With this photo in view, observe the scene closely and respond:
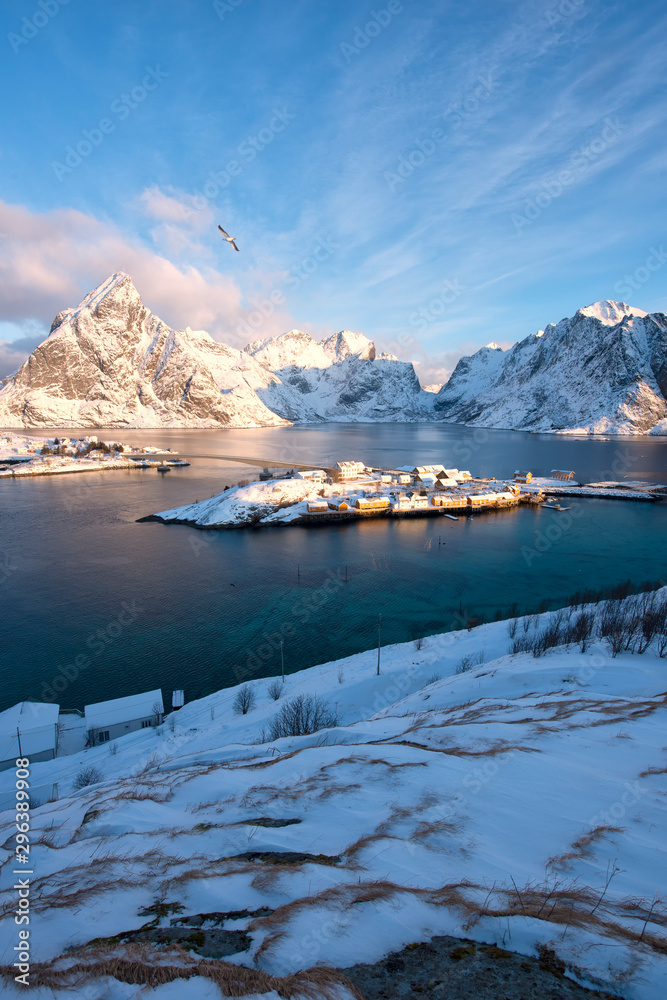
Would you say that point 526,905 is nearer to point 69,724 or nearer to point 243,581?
point 69,724

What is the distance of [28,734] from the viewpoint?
32.6 feet

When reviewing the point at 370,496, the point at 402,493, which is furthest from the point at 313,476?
the point at 402,493

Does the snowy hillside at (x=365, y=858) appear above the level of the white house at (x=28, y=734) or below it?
above

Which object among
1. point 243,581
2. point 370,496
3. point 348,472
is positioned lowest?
point 243,581

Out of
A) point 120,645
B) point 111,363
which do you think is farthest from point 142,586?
point 111,363

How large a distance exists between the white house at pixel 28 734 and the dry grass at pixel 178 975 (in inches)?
392

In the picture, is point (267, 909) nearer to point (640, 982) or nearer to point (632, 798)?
point (640, 982)

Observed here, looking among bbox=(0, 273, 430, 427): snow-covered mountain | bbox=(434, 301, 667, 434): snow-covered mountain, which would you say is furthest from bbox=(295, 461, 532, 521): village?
bbox=(0, 273, 430, 427): snow-covered mountain

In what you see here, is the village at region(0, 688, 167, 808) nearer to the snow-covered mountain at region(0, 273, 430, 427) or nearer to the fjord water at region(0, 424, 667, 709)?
the fjord water at region(0, 424, 667, 709)

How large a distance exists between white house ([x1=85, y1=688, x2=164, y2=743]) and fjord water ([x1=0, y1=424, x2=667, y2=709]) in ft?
4.71

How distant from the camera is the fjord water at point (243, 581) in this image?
46.4 feet

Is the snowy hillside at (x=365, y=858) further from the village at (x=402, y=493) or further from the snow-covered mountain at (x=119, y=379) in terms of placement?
the snow-covered mountain at (x=119, y=379)

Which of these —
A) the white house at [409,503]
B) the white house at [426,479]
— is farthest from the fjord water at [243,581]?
the white house at [426,479]

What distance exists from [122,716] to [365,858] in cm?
1000
